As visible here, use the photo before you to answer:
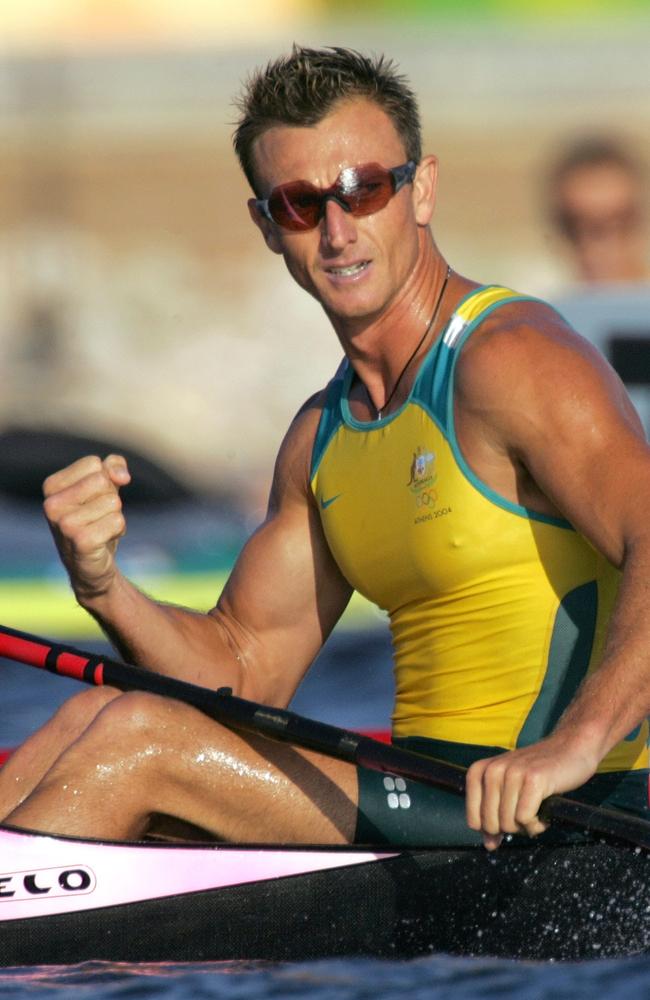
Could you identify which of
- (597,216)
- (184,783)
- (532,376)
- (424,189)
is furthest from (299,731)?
(597,216)

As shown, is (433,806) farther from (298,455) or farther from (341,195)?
(341,195)

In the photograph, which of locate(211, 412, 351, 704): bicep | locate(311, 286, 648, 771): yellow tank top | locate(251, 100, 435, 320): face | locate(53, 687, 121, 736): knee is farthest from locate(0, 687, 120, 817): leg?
locate(251, 100, 435, 320): face

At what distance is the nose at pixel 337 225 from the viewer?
393 centimetres

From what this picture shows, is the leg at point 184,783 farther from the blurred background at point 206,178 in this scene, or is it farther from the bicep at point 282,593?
the blurred background at point 206,178

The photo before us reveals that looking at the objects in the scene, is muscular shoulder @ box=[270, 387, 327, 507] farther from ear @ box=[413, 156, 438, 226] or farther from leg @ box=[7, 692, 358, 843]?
leg @ box=[7, 692, 358, 843]

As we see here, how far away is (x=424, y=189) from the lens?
4.13 meters

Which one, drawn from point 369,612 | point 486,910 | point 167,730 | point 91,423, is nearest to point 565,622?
point 486,910

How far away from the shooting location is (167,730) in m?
3.68

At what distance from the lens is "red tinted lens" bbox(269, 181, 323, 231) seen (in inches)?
156

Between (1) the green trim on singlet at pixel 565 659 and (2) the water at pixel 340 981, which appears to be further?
(1) the green trim on singlet at pixel 565 659

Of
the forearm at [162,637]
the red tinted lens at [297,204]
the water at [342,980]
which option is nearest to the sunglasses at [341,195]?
the red tinted lens at [297,204]

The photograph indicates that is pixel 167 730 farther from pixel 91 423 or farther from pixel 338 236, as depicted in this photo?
pixel 91 423

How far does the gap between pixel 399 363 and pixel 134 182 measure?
687 inches

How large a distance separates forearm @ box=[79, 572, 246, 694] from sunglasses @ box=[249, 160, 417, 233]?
0.91m
